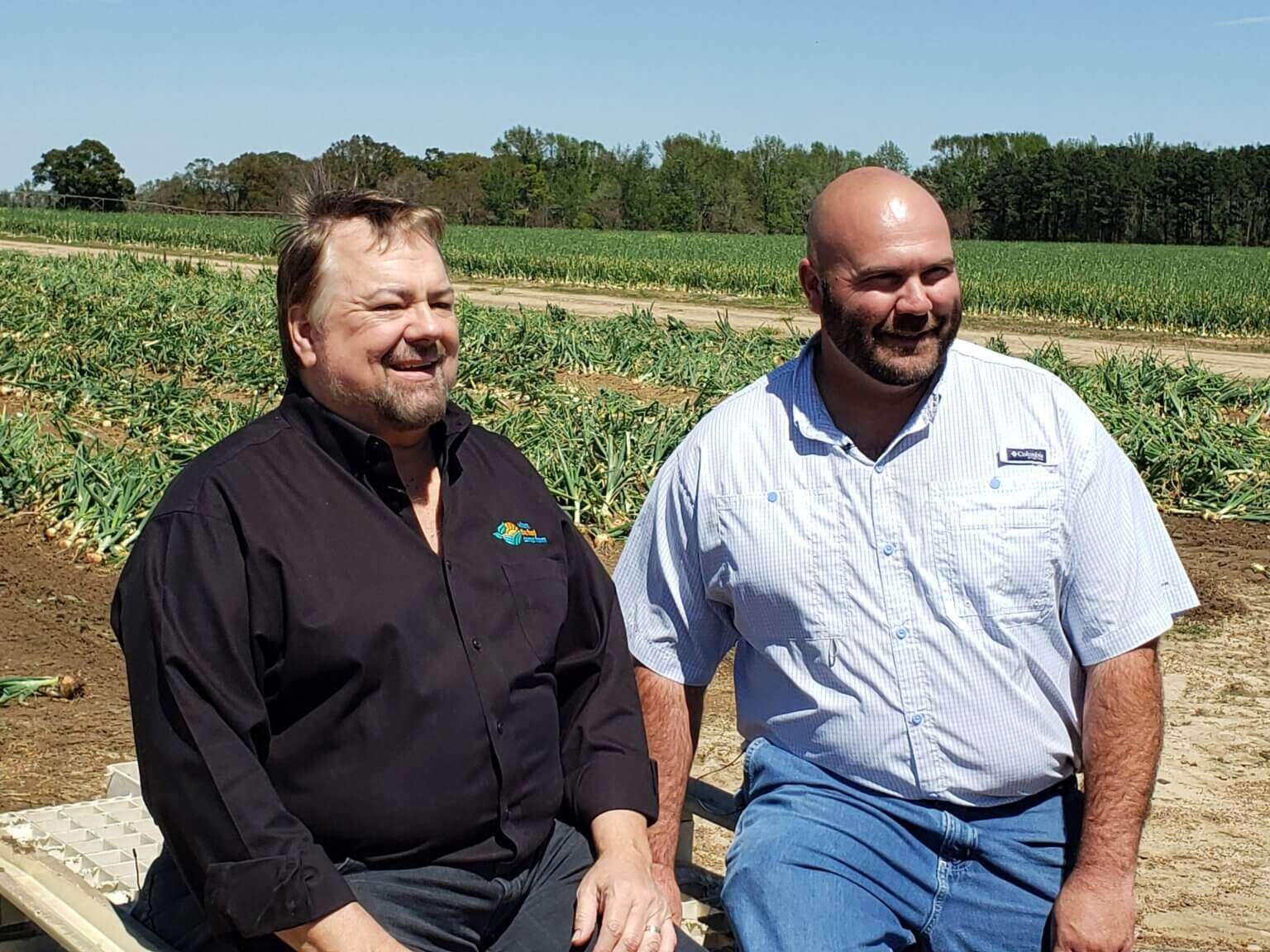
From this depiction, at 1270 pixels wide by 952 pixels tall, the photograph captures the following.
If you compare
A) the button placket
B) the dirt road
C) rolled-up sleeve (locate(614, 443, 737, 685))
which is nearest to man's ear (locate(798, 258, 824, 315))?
rolled-up sleeve (locate(614, 443, 737, 685))

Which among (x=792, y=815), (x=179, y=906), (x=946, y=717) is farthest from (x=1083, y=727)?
(x=179, y=906)

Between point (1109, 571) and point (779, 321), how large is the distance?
2147 cm

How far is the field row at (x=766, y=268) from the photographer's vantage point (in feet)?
82.1

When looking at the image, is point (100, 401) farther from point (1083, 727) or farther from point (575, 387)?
point (1083, 727)

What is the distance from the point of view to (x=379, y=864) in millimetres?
2305

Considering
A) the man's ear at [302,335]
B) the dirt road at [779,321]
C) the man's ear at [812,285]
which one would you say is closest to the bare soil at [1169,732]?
the man's ear at [812,285]

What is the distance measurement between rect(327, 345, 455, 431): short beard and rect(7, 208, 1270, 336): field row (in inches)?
919

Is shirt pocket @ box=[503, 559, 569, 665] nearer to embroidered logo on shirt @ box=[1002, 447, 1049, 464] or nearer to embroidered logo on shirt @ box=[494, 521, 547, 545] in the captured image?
embroidered logo on shirt @ box=[494, 521, 547, 545]

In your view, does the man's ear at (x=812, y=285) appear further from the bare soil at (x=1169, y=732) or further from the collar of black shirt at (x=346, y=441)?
the bare soil at (x=1169, y=732)

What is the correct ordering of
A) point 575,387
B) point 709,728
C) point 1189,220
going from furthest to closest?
point 1189,220 → point 575,387 → point 709,728

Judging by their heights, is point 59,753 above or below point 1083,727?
below

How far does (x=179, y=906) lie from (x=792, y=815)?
3.62ft

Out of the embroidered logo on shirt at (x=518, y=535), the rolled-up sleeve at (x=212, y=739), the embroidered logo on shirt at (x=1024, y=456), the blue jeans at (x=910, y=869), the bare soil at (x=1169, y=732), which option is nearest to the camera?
the rolled-up sleeve at (x=212, y=739)

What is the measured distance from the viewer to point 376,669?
7.32ft
